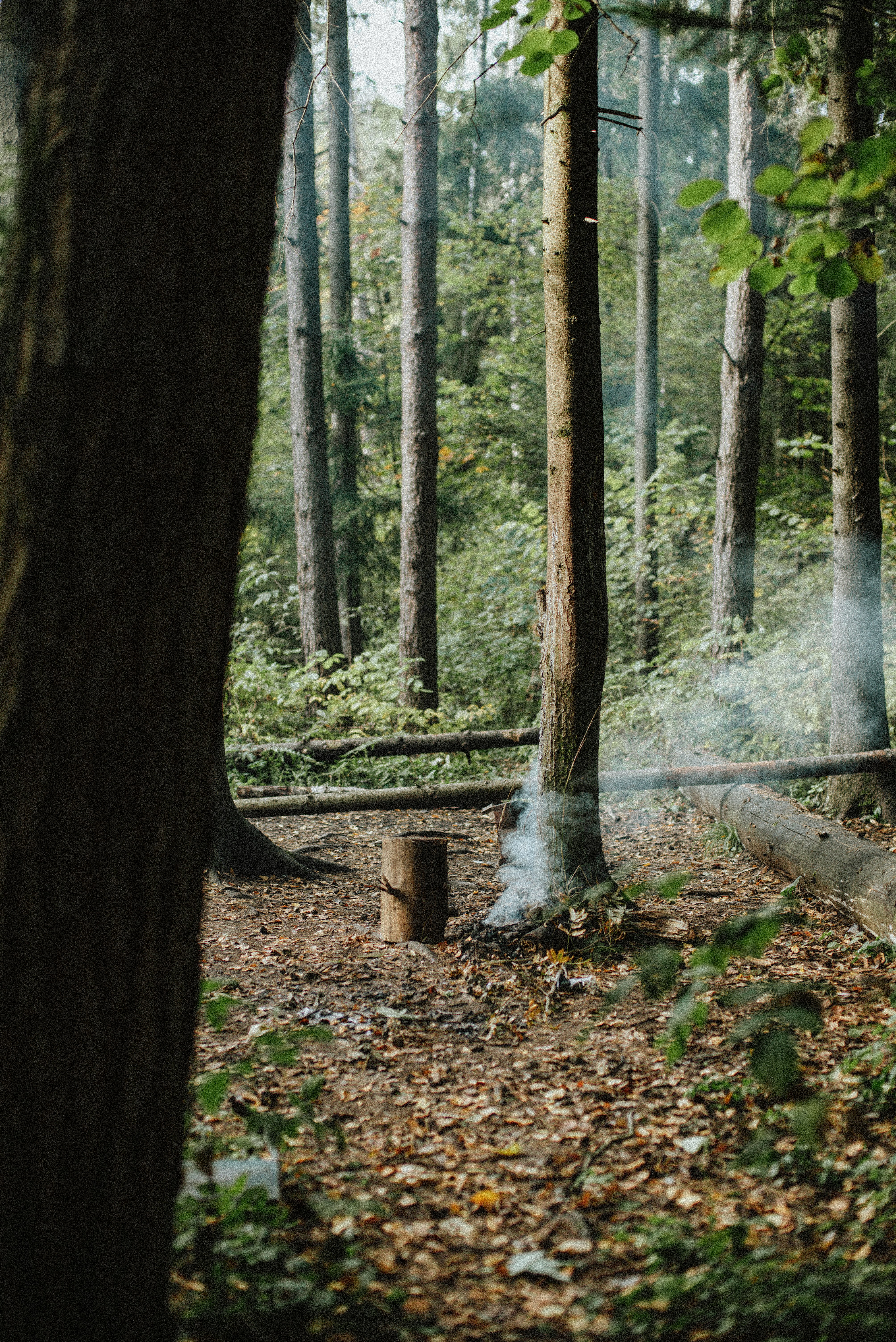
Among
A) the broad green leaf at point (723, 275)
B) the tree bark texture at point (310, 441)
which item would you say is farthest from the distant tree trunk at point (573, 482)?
the tree bark texture at point (310, 441)

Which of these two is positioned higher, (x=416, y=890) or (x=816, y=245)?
(x=816, y=245)

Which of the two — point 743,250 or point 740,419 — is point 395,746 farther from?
point 743,250

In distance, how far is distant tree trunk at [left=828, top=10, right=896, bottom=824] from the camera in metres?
7.09

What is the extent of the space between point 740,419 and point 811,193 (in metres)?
8.77

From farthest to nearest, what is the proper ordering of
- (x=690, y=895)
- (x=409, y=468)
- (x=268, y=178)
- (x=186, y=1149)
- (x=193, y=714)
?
(x=409, y=468) → (x=690, y=895) → (x=186, y=1149) → (x=268, y=178) → (x=193, y=714)

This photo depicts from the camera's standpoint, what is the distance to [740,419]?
10.8 metres

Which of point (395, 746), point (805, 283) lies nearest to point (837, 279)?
point (805, 283)

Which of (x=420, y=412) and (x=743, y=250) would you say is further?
(x=420, y=412)

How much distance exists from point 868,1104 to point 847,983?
1.44m

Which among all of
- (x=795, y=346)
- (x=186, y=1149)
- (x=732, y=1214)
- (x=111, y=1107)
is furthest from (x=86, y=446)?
(x=795, y=346)

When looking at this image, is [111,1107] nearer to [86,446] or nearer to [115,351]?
[86,446]

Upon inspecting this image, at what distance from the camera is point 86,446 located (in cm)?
167

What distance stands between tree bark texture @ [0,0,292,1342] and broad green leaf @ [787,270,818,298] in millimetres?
1811

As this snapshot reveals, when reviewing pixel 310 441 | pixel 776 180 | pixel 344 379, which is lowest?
pixel 776 180
